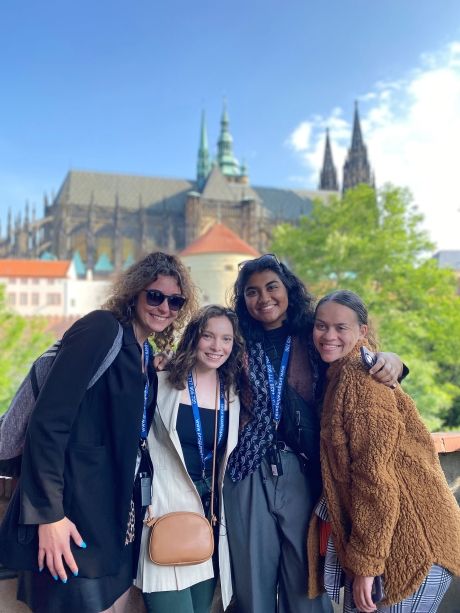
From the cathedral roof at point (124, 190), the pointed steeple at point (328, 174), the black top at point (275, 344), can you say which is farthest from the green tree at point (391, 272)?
the pointed steeple at point (328, 174)

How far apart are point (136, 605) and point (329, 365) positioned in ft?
3.91

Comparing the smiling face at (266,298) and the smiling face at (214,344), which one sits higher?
the smiling face at (266,298)

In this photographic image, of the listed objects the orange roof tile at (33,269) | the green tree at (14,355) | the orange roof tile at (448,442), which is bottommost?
the green tree at (14,355)

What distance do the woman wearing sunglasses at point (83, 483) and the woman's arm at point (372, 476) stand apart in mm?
709

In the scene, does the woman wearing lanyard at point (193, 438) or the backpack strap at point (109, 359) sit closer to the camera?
the backpack strap at point (109, 359)

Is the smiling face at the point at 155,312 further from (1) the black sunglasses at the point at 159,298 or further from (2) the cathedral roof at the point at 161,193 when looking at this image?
(2) the cathedral roof at the point at 161,193

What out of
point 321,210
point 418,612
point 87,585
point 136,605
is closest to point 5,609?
point 136,605

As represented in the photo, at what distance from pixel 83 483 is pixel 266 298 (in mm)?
1040

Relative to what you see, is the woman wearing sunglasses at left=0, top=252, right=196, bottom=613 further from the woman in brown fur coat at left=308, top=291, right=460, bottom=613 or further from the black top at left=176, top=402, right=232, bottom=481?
the woman in brown fur coat at left=308, top=291, right=460, bottom=613

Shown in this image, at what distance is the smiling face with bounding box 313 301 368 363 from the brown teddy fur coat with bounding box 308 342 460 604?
157 millimetres

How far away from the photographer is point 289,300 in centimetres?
226

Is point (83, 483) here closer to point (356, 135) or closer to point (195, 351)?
point (195, 351)

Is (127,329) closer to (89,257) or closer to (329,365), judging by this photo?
(329,365)

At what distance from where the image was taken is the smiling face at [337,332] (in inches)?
73.8
